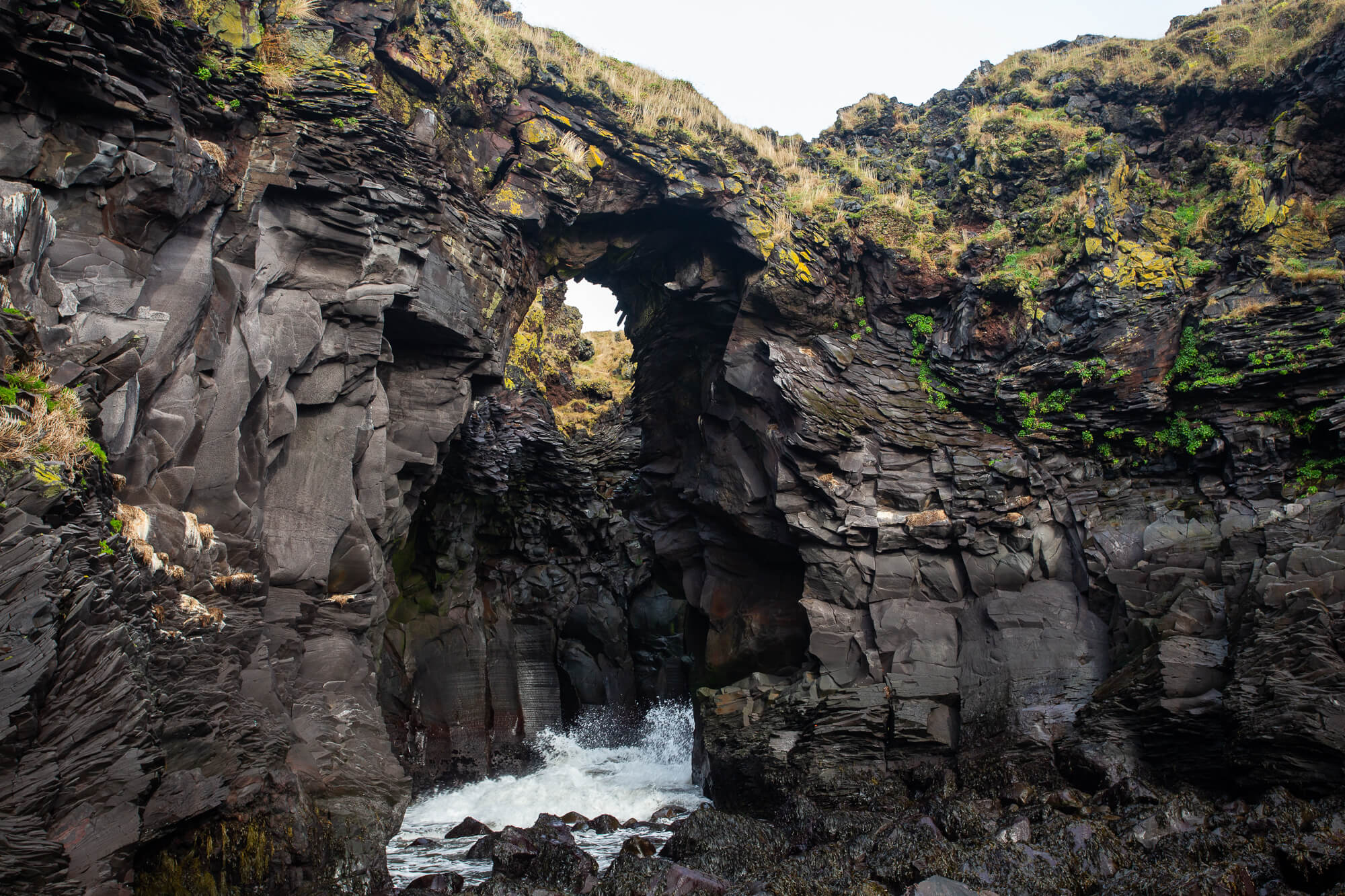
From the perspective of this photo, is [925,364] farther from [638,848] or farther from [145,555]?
[145,555]

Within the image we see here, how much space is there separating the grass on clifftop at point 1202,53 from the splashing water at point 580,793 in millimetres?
21007

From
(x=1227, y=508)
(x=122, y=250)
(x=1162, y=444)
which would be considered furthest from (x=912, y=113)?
(x=122, y=250)

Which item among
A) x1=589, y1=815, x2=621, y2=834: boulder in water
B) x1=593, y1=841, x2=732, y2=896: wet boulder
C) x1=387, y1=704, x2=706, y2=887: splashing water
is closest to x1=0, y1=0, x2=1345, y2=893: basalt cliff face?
x1=593, y1=841, x2=732, y2=896: wet boulder

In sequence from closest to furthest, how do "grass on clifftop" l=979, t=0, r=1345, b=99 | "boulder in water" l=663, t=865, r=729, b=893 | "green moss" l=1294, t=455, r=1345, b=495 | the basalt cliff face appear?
the basalt cliff face, "boulder in water" l=663, t=865, r=729, b=893, "green moss" l=1294, t=455, r=1345, b=495, "grass on clifftop" l=979, t=0, r=1345, b=99

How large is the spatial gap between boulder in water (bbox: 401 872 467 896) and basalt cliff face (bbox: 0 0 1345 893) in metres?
0.59

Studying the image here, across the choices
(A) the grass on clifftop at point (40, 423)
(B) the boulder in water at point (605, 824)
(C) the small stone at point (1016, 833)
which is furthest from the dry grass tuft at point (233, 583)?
(C) the small stone at point (1016, 833)

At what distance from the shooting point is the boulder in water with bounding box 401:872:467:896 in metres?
10.2

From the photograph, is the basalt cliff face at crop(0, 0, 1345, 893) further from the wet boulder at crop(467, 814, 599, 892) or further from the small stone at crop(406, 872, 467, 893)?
the wet boulder at crop(467, 814, 599, 892)

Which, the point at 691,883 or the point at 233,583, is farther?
the point at 233,583

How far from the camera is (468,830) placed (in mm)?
14953

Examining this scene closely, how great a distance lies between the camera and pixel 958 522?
53.3ft

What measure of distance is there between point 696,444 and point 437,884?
519 inches

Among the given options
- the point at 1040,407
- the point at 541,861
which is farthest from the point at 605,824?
the point at 1040,407

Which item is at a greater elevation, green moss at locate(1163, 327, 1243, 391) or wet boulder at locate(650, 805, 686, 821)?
green moss at locate(1163, 327, 1243, 391)
